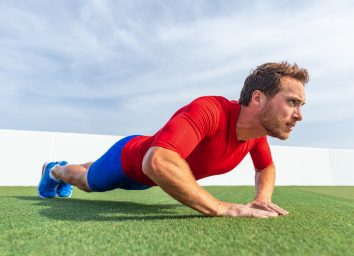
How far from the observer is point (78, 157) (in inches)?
302

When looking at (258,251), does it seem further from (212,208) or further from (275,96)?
(275,96)

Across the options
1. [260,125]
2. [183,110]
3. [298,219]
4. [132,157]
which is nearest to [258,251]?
[298,219]

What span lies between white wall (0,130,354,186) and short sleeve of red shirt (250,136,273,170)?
550 cm

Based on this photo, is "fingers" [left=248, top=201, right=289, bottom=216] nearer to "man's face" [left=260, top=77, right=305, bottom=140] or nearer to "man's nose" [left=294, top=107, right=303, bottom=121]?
"man's face" [left=260, top=77, right=305, bottom=140]

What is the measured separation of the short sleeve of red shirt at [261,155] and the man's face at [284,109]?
62cm

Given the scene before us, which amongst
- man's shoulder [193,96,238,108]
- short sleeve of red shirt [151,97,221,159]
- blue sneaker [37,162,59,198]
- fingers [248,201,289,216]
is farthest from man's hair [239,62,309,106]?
blue sneaker [37,162,59,198]

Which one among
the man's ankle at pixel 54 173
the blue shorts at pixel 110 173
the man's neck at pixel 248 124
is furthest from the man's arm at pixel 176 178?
the man's ankle at pixel 54 173

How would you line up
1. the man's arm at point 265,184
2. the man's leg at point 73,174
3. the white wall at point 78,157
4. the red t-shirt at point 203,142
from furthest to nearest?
the white wall at point 78,157 < the man's leg at point 73,174 < the man's arm at point 265,184 < the red t-shirt at point 203,142

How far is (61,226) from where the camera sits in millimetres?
1628

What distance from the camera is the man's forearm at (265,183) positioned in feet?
8.21

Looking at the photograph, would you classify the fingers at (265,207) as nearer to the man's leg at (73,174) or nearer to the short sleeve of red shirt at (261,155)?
the short sleeve of red shirt at (261,155)

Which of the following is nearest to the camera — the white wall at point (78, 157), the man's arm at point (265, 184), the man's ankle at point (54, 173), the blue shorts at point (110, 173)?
the man's arm at point (265, 184)

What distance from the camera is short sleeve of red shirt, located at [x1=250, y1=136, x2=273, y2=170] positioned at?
274 cm

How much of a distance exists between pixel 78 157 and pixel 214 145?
6014 mm
